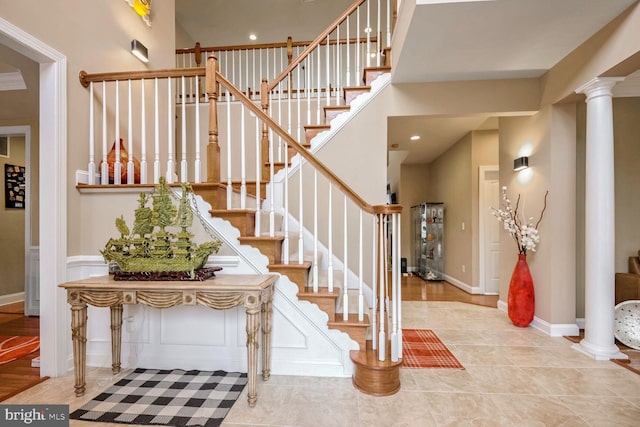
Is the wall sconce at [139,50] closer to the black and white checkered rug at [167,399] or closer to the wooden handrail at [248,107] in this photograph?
the wooden handrail at [248,107]

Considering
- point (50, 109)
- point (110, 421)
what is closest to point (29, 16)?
point (50, 109)

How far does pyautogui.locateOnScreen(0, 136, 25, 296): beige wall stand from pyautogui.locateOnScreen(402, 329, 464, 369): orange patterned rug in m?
5.48

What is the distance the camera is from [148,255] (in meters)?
2.16

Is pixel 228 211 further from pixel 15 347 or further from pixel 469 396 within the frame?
pixel 15 347

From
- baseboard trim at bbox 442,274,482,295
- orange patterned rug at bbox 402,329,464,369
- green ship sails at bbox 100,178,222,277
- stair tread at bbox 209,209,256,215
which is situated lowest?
baseboard trim at bbox 442,274,482,295

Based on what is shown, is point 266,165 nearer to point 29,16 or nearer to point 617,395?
point 29,16

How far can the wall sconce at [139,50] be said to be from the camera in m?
3.25

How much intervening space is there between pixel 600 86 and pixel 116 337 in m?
4.57

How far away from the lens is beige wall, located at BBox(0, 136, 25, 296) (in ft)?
14.3

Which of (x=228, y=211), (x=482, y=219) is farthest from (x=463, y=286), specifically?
(x=228, y=211)

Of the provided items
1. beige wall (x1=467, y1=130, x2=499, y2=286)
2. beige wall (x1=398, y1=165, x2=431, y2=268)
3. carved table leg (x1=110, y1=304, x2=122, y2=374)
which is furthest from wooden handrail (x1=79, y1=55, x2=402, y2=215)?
beige wall (x1=398, y1=165, x2=431, y2=268)

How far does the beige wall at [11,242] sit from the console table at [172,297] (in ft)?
11.8

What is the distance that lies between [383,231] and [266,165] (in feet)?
6.02

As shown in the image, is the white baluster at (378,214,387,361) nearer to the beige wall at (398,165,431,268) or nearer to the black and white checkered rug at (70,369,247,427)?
the black and white checkered rug at (70,369,247,427)
